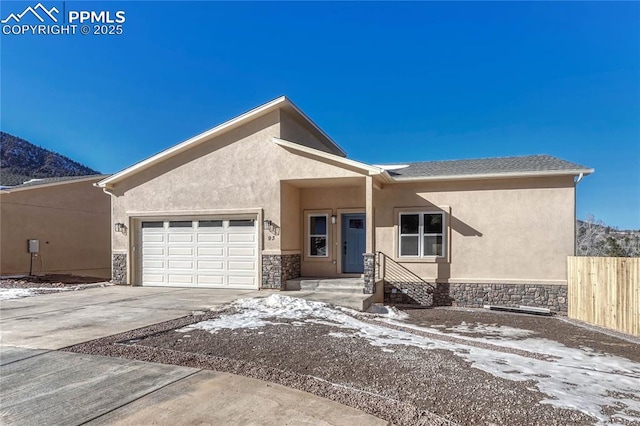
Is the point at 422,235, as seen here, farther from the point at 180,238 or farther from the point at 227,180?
the point at 180,238

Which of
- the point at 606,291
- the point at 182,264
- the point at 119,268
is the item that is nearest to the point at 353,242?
the point at 182,264

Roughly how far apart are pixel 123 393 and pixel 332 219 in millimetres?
9672

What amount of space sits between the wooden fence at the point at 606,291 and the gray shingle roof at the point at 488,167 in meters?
2.73

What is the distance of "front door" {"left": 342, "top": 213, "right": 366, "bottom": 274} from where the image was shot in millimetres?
13391

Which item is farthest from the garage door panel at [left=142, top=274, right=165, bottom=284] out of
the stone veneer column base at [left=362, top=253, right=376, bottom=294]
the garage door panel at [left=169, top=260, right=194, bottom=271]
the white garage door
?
the stone veneer column base at [left=362, top=253, right=376, bottom=294]

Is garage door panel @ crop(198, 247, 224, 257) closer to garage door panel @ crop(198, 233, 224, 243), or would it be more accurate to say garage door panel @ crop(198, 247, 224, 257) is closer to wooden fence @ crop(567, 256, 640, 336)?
garage door panel @ crop(198, 233, 224, 243)

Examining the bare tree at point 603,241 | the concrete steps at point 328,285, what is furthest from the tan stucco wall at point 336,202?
the bare tree at point 603,241

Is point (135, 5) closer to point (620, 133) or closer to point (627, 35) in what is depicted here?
point (627, 35)

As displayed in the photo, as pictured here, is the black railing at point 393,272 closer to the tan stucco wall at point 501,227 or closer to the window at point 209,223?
the tan stucco wall at point 501,227

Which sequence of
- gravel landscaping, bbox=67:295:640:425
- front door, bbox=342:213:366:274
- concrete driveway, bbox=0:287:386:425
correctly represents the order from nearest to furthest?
concrete driveway, bbox=0:287:386:425
gravel landscaping, bbox=67:295:640:425
front door, bbox=342:213:366:274

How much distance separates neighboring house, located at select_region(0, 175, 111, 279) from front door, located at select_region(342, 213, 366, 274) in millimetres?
14015

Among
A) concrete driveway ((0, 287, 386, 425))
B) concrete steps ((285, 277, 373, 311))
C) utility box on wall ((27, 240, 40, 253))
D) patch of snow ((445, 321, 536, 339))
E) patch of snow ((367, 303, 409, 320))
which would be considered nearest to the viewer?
concrete driveway ((0, 287, 386, 425))

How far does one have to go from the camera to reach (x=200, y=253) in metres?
13.2

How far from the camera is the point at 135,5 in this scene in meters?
10.9
